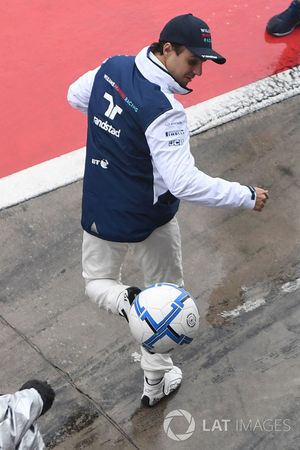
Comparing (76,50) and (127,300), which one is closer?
(127,300)

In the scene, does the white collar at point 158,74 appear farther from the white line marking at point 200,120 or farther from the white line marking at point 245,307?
the white line marking at point 200,120

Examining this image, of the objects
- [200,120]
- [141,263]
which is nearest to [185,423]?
[141,263]

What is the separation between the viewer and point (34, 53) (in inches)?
317

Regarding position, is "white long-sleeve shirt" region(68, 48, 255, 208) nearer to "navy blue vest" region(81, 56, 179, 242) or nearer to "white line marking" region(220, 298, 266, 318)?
"navy blue vest" region(81, 56, 179, 242)

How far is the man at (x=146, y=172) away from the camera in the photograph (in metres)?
4.26

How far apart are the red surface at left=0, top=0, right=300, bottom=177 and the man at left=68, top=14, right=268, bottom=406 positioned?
214 cm

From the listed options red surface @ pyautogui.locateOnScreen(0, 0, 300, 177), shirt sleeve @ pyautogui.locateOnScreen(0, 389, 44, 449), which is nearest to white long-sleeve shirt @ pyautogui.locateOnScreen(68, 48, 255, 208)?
shirt sleeve @ pyautogui.locateOnScreen(0, 389, 44, 449)

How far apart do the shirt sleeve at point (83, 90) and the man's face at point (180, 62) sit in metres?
0.67

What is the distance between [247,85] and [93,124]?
340 cm

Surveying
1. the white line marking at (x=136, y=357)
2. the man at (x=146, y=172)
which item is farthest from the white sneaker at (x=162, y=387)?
the white line marking at (x=136, y=357)

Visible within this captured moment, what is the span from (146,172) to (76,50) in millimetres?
3906

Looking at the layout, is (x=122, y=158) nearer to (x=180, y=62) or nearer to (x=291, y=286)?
(x=180, y=62)

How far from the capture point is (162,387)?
16.5ft

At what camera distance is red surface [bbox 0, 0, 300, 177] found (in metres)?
7.21
